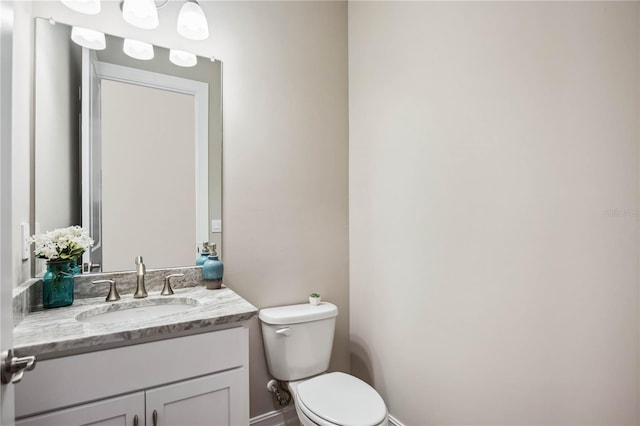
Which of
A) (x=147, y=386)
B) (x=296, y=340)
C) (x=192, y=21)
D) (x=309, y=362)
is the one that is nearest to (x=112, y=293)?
(x=147, y=386)

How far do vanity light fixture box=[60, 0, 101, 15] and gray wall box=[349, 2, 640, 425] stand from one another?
1332 millimetres

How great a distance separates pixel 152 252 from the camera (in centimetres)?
154

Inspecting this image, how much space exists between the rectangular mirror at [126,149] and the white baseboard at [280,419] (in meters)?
0.94

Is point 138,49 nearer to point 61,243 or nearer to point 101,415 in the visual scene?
point 61,243

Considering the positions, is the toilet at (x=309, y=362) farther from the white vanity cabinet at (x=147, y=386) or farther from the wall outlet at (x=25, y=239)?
the wall outlet at (x=25, y=239)

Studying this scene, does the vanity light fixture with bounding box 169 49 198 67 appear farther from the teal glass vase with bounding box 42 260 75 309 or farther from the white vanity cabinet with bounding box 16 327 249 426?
the white vanity cabinet with bounding box 16 327 249 426

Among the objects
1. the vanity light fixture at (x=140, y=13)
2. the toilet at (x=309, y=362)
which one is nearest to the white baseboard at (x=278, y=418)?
the toilet at (x=309, y=362)

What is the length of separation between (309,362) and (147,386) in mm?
843

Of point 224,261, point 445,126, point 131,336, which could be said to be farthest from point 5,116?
point 445,126

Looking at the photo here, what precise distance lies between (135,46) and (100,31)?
0.14 meters

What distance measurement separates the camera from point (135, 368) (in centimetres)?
103

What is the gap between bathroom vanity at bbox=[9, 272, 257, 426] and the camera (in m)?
0.93

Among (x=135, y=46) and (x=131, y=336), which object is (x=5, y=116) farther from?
(x=135, y=46)

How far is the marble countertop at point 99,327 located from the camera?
0.92 m
